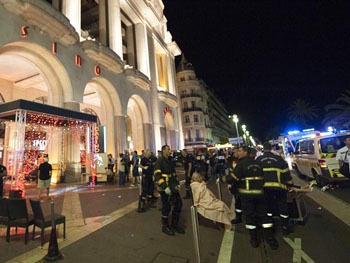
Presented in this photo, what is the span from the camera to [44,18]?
38.6ft

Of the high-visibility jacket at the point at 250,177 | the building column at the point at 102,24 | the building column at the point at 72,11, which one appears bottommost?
the high-visibility jacket at the point at 250,177

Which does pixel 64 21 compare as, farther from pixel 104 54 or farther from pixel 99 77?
pixel 99 77

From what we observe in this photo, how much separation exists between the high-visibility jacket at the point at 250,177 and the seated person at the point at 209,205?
761mm

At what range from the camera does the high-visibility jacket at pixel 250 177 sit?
4246 mm

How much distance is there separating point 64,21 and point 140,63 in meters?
13.1

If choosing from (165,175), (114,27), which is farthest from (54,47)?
(165,175)

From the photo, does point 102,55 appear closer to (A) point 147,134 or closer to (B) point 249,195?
(A) point 147,134

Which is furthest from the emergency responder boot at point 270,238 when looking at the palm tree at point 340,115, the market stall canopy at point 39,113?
the palm tree at point 340,115

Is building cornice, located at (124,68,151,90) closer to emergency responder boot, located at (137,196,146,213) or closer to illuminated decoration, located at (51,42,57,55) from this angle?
illuminated decoration, located at (51,42,57,55)

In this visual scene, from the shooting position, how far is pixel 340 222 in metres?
4.90

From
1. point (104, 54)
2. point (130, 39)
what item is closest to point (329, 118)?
point (130, 39)

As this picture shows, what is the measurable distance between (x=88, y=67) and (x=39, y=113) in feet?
25.0

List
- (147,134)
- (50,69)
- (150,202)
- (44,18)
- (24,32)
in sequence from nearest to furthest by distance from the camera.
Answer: (150,202) → (24,32) → (44,18) → (50,69) → (147,134)

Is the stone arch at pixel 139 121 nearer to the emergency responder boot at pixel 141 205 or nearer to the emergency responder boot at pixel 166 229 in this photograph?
the emergency responder boot at pixel 141 205
